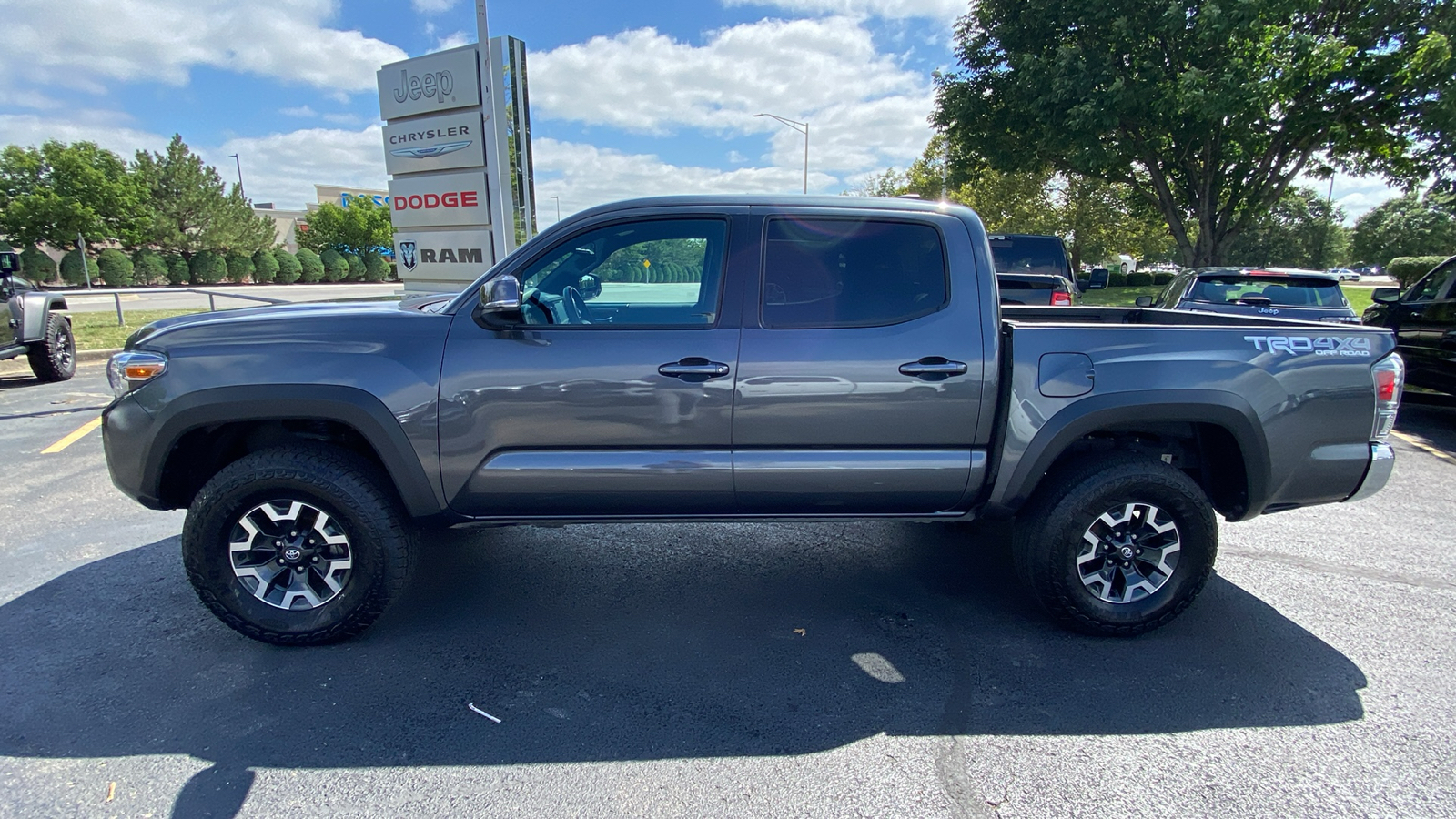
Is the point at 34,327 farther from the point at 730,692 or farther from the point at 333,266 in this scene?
the point at 333,266

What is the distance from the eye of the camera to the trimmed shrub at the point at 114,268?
39.7 metres

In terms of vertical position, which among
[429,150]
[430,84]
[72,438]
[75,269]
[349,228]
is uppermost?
[349,228]

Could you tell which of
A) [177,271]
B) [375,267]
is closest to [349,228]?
[375,267]

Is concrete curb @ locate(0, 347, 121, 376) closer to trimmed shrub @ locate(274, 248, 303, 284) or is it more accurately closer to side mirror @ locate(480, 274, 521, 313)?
side mirror @ locate(480, 274, 521, 313)

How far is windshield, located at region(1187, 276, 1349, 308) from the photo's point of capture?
7.61 m

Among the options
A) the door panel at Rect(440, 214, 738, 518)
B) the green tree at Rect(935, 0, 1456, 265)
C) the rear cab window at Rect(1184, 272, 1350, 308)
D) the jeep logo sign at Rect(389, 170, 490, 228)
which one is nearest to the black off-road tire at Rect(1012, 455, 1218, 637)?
the door panel at Rect(440, 214, 738, 518)

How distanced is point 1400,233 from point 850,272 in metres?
65.8

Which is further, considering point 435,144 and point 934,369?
point 435,144

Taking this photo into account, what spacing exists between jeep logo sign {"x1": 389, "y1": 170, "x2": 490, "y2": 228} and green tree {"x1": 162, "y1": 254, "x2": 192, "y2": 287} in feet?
140

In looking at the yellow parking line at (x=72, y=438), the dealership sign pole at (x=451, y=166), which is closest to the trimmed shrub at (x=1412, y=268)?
the dealership sign pole at (x=451, y=166)

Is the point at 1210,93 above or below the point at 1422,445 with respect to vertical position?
above

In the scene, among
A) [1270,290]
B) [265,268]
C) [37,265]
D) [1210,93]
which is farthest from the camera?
[265,268]

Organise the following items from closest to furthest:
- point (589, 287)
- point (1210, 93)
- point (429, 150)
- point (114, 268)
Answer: point (589, 287), point (429, 150), point (1210, 93), point (114, 268)

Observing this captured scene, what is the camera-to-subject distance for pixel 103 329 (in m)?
13.6
